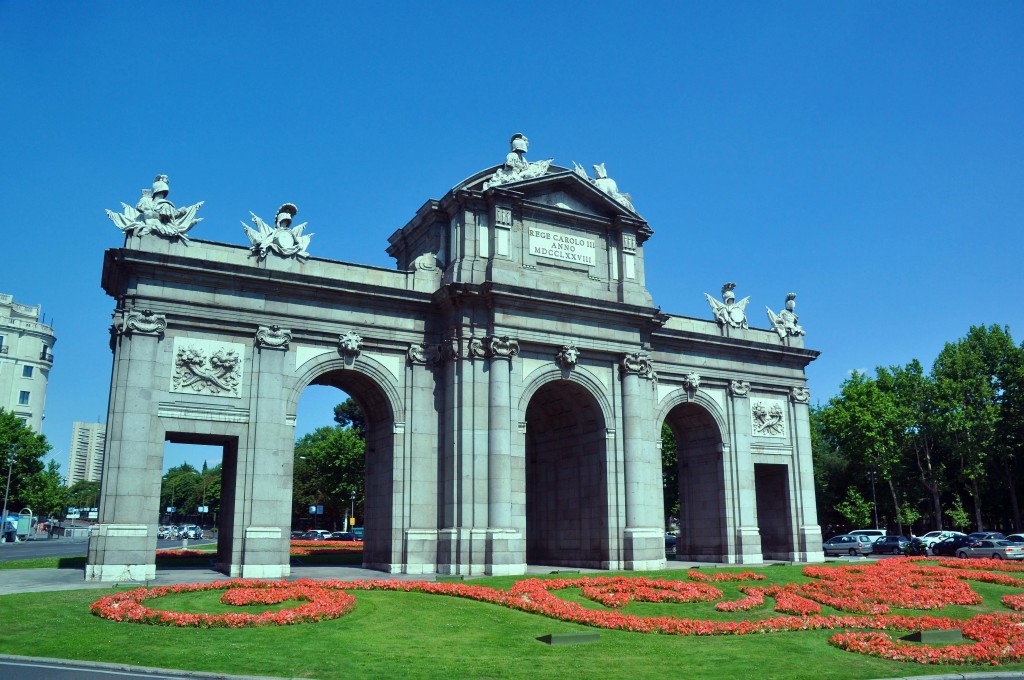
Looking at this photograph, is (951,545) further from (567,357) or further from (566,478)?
(567,357)

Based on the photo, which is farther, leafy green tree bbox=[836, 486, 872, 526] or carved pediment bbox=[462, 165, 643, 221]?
leafy green tree bbox=[836, 486, 872, 526]

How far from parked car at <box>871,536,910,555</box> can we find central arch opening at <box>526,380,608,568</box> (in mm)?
28128

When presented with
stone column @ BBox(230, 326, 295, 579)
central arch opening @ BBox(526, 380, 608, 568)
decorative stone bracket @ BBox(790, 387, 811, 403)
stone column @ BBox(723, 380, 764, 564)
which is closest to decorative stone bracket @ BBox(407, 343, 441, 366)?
stone column @ BBox(230, 326, 295, 579)

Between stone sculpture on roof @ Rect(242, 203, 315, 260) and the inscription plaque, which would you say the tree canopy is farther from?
stone sculpture on roof @ Rect(242, 203, 315, 260)

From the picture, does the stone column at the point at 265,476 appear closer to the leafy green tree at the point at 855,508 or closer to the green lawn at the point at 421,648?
the green lawn at the point at 421,648

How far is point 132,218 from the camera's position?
32156mm

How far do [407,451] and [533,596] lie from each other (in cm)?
1247

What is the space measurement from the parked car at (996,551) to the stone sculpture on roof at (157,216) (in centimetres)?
4469

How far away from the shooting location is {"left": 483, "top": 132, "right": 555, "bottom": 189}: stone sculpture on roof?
3806cm

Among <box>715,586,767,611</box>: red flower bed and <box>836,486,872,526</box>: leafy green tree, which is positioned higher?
<box>836,486,872,526</box>: leafy green tree

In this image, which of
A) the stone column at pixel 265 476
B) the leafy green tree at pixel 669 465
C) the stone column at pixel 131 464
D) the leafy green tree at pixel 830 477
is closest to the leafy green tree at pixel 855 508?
the leafy green tree at pixel 830 477

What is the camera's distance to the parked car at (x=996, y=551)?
46156 millimetres

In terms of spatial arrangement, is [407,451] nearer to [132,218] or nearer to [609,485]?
[609,485]

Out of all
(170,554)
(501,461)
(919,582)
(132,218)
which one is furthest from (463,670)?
(170,554)
